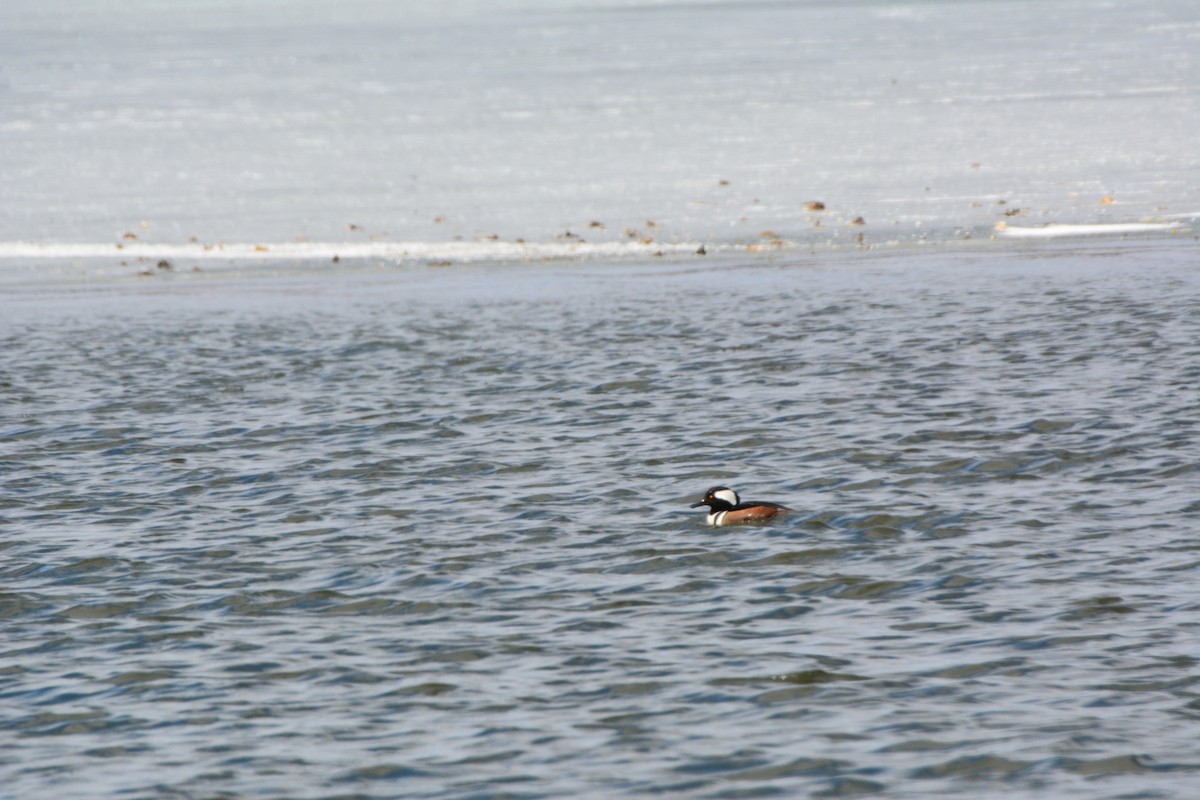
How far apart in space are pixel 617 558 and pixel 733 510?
993mm

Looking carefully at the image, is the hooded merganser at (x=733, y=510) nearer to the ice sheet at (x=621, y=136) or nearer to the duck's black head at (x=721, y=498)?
the duck's black head at (x=721, y=498)

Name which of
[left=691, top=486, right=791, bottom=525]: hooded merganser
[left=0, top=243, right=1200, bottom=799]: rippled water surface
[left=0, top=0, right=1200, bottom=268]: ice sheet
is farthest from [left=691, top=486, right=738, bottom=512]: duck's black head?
[left=0, top=0, right=1200, bottom=268]: ice sheet

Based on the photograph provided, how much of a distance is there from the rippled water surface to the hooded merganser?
130 millimetres

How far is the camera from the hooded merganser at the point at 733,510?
37.8 feet

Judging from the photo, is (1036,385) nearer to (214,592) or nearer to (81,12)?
(214,592)

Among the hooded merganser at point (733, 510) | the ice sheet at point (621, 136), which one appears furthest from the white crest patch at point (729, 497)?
the ice sheet at point (621, 136)

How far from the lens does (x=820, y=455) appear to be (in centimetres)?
1361

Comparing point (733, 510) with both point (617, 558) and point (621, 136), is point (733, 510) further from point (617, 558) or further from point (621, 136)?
point (621, 136)

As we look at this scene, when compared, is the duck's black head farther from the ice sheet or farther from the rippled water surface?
the ice sheet

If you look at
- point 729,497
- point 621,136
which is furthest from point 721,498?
point 621,136

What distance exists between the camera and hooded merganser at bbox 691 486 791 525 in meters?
11.5

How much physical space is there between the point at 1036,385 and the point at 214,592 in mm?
8368

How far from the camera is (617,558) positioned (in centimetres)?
1101

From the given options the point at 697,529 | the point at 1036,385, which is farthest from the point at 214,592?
the point at 1036,385
